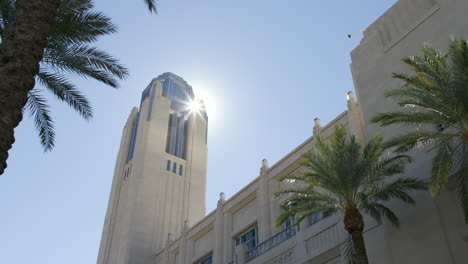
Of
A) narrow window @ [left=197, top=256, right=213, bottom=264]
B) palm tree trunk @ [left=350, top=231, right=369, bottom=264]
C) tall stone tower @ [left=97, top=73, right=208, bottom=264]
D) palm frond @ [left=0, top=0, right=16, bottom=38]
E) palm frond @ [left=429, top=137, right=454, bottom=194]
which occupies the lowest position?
palm tree trunk @ [left=350, top=231, right=369, bottom=264]

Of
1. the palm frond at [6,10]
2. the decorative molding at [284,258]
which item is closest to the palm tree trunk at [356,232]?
the decorative molding at [284,258]

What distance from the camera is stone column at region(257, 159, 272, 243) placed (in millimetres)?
28078

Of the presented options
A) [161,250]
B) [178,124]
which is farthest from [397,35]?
[178,124]

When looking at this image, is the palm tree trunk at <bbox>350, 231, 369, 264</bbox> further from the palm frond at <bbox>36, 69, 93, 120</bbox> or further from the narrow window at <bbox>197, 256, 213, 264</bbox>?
the narrow window at <bbox>197, 256, 213, 264</bbox>

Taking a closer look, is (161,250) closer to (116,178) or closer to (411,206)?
(116,178)

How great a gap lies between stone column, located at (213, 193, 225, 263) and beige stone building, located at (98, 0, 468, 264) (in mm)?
63

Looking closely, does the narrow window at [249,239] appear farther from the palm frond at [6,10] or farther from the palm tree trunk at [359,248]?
the palm frond at [6,10]

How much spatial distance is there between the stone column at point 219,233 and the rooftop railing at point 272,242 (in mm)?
5524

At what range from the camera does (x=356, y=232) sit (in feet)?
56.9

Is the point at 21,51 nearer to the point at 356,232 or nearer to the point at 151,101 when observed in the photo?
the point at 356,232

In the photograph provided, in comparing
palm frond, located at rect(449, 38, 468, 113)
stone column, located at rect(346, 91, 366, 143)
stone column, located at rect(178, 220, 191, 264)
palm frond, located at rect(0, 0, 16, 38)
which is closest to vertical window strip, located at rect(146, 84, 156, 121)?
stone column, located at rect(178, 220, 191, 264)

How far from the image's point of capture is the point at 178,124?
49656 mm

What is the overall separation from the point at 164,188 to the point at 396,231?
27059mm

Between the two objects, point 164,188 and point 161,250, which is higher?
point 164,188
